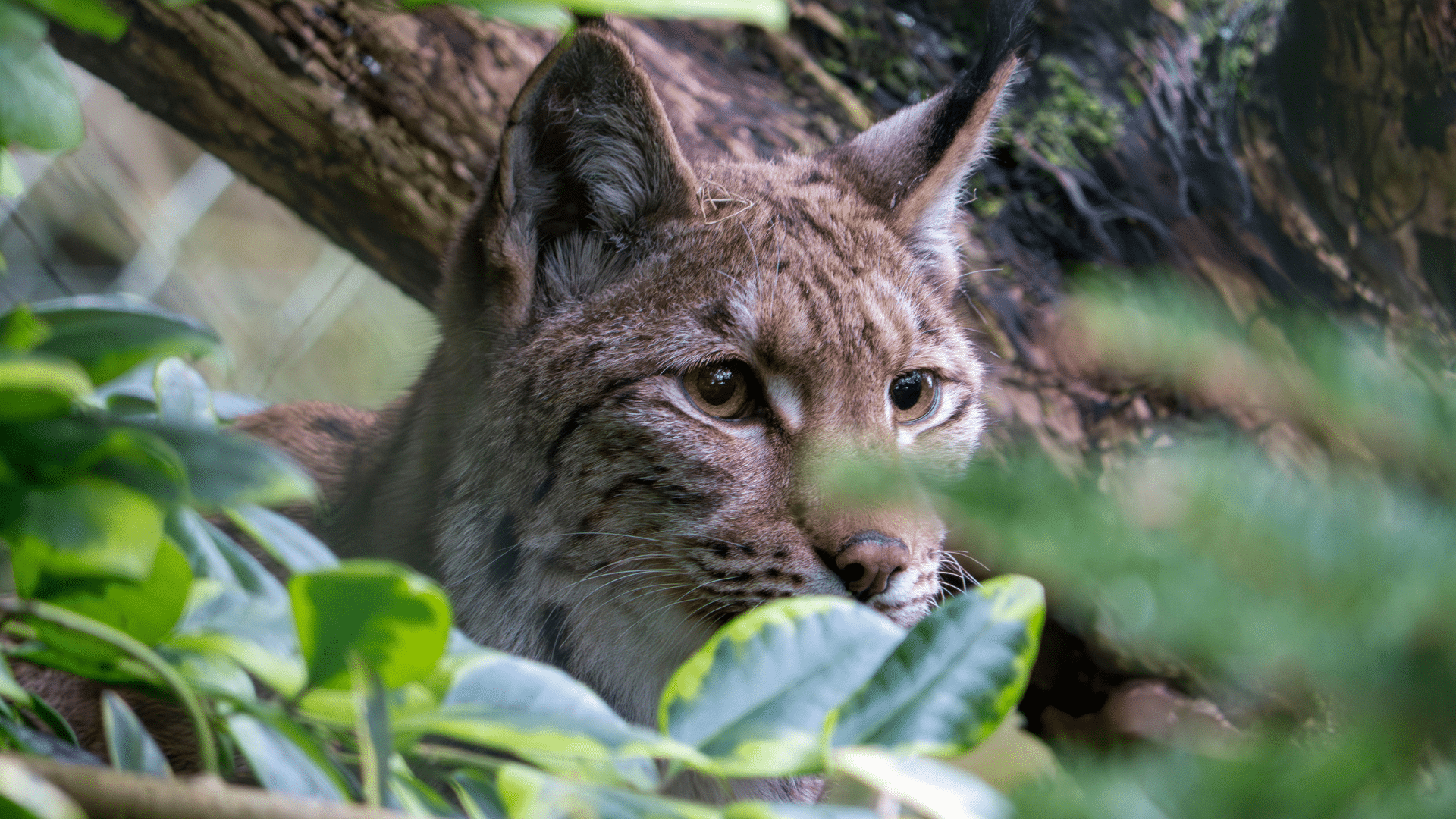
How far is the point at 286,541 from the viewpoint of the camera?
0.82 meters

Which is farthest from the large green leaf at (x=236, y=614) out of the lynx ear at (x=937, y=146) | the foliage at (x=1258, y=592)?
the lynx ear at (x=937, y=146)

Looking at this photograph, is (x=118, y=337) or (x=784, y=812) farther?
(x=118, y=337)

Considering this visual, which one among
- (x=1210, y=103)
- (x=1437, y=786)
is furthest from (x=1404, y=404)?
(x=1210, y=103)

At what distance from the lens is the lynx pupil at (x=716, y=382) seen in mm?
1860

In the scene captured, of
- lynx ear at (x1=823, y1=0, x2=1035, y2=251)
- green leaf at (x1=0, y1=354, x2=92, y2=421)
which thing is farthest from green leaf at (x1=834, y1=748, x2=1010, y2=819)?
lynx ear at (x1=823, y1=0, x2=1035, y2=251)

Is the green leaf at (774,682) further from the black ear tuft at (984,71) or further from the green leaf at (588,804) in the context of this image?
the black ear tuft at (984,71)

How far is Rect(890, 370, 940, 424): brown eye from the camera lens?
2.05m

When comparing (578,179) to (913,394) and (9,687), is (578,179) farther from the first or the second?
(9,687)

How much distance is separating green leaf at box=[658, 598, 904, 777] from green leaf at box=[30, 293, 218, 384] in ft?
1.36

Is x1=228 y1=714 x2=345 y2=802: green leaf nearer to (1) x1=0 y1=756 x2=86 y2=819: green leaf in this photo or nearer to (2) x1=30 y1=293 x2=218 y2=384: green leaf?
(1) x1=0 y1=756 x2=86 y2=819: green leaf

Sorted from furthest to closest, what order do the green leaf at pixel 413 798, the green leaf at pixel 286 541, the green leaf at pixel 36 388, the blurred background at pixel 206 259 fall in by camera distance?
the blurred background at pixel 206 259
the green leaf at pixel 286 541
the green leaf at pixel 413 798
the green leaf at pixel 36 388

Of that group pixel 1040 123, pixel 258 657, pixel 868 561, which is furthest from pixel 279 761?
pixel 1040 123

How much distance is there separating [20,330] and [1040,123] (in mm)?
2682

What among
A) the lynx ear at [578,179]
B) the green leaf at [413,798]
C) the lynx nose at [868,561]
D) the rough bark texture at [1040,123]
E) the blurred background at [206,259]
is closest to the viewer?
the green leaf at [413,798]
